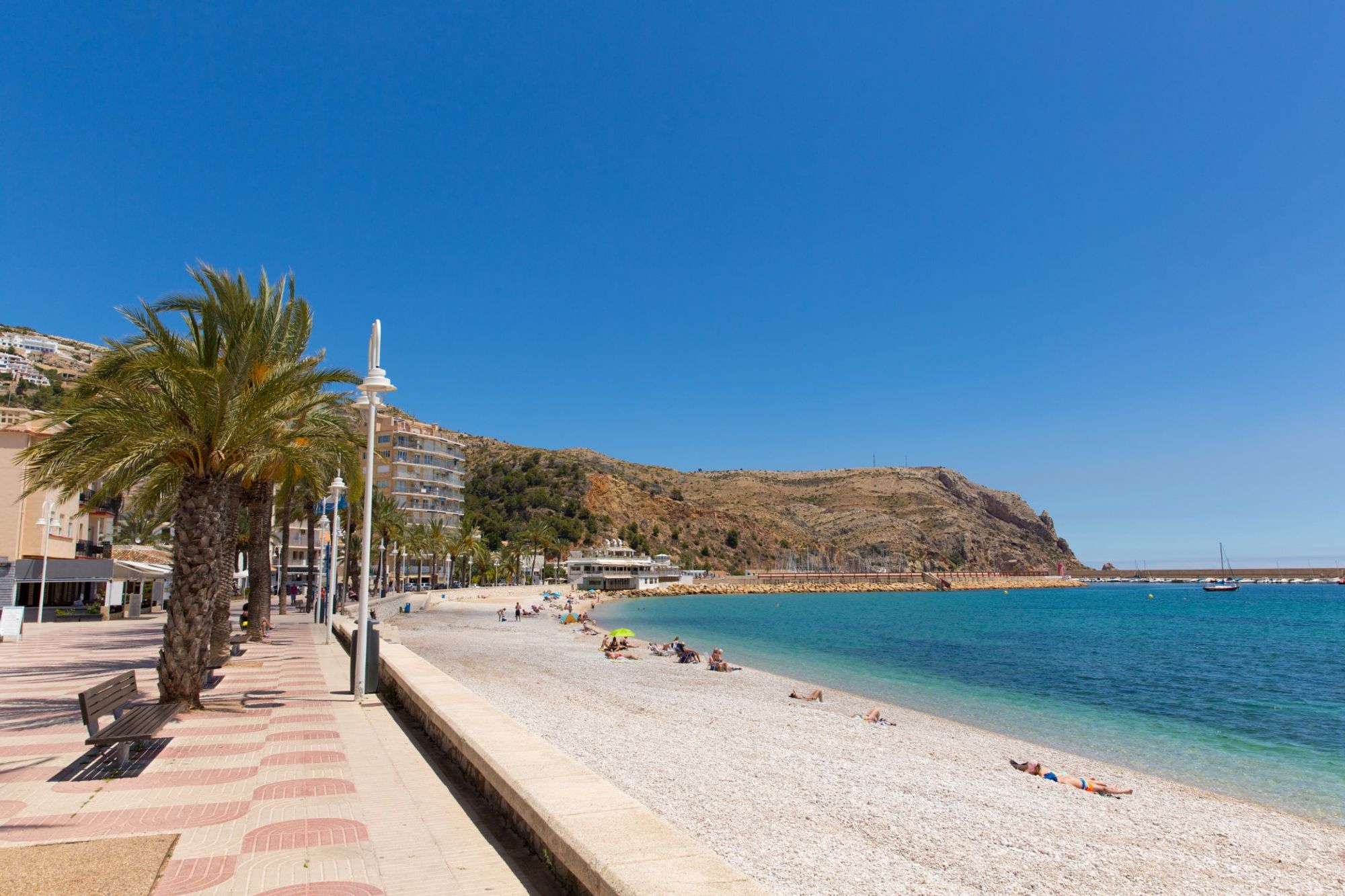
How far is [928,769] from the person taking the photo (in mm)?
12086

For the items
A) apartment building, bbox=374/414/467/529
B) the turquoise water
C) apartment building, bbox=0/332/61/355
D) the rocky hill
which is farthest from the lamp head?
apartment building, bbox=0/332/61/355

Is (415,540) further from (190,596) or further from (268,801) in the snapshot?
(268,801)

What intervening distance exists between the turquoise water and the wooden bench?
48.7 ft

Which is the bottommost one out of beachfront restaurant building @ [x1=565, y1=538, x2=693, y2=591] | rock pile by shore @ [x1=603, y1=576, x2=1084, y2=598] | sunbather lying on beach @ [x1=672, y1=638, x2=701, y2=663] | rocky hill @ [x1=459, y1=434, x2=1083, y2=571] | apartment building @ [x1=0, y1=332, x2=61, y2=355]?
rock pile by shore @ [x1=603, y1=576, x2=1084, y2=598]

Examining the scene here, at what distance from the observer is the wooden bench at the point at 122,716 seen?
265 inches

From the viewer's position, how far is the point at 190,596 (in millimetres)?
9859

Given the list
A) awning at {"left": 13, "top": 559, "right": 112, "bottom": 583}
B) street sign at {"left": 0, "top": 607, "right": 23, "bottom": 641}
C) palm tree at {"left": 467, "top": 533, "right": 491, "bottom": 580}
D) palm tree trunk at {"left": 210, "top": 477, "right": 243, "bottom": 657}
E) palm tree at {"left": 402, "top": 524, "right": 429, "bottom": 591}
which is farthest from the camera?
palm tree at {"left": 467, "top": 533, "right": 491, "bottom": 580}

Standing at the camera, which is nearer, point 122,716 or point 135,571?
point 122,716

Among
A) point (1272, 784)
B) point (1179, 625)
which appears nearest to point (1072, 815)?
point (1272, 784)

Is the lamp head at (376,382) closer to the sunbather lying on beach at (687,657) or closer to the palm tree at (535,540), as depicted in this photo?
the sunbather lying on beach at (687,657)

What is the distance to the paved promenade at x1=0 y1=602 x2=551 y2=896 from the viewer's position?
4.61 m

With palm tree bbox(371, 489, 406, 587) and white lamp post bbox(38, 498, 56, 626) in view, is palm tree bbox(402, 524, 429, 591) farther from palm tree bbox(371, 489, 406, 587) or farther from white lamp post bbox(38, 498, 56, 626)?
white lamp post bbox(38, 498, 56, 626)

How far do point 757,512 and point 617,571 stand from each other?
179ft

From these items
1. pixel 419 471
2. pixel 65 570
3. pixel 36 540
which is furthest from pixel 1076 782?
pixel 419 471
